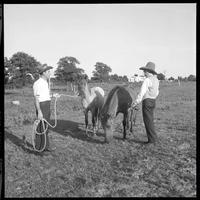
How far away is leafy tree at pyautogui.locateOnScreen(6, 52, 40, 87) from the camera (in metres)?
40.1

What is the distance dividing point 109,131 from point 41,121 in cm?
205

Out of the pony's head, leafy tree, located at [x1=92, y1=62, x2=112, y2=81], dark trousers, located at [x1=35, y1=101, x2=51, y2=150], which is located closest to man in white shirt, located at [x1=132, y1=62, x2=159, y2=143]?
dark trousers, located at [x1=35, y1=101, x2=51, y2=150]

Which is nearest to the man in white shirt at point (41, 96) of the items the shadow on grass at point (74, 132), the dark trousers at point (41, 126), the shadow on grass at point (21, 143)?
the dark trousers at point (41, 126)

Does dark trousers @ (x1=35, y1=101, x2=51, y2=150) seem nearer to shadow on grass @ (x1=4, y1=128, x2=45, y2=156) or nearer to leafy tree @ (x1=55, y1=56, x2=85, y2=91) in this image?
shadow on grass @ (x1=4, y1=128, x2=45, y2=156)

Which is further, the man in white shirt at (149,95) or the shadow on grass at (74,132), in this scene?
the shadow on grass at (74,132)

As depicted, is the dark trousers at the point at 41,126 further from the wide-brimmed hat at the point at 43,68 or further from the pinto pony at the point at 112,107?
the pinto pony at the point at 112,107

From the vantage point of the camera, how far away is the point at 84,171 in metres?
5.38

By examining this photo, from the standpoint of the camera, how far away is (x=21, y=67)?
41500mm

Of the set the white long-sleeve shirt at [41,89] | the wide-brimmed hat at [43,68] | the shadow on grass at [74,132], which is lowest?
the shadow on grass at [74,132]

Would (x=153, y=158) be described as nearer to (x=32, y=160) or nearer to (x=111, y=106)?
(x=111, y=106)

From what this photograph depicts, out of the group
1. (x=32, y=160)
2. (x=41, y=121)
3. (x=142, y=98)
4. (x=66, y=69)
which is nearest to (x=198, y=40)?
(x=142, y=98)

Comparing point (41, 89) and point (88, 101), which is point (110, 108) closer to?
point (41, 89)

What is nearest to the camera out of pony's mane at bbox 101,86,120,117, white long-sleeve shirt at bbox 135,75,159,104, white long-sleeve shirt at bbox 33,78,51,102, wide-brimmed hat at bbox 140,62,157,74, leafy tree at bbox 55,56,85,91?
white long-sleeve shirt at bbox 33,78,51,102

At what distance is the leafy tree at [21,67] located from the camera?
40.1 m
